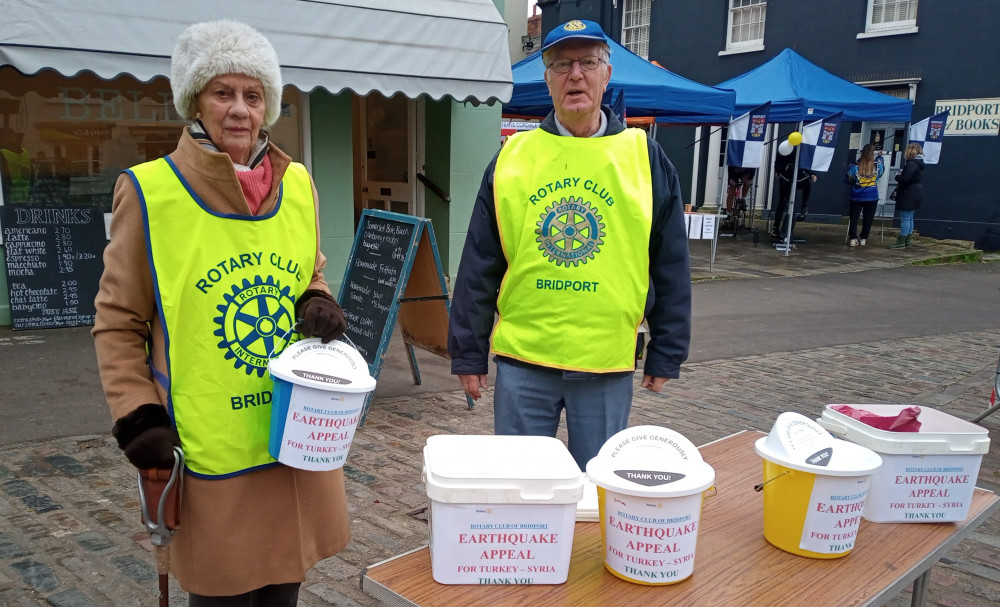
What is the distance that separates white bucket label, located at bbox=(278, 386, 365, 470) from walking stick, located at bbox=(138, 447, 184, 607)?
0.25 metres

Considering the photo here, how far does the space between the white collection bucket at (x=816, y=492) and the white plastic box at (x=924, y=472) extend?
0.64 feet

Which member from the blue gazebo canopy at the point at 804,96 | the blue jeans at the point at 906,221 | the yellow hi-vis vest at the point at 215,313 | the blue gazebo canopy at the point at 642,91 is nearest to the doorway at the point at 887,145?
the blue jeans at the point at 906,221

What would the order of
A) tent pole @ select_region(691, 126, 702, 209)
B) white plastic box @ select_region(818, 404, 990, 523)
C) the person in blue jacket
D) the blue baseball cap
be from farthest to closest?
tent pole @ select_region(691, 126, 702, 209)
the person in blue jacket
the blue baseball cap
white plastic box @ select_region(818, 404, 990, 523)

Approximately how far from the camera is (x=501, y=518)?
5.96 ft

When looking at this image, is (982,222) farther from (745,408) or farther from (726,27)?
(745,408)

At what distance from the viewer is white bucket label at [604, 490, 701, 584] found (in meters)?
1.81

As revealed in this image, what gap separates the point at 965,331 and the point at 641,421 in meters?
5.28

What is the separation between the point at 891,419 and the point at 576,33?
60.8 inches

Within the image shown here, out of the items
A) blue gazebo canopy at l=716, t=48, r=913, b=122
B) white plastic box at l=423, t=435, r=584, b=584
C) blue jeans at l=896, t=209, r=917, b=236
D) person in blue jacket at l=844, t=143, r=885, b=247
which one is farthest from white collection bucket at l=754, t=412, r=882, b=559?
blue jeans at l=896, t=209, r=917, b=236

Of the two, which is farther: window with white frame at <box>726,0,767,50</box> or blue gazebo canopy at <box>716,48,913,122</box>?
window with white frame at <box>726,0,767,50</box>

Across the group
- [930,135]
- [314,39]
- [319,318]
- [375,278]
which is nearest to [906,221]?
[930,135]

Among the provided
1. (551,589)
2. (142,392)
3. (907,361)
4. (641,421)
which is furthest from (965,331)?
(142,392)

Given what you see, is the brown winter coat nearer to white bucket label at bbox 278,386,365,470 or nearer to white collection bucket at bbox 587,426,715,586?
white bucket label at bbox 278,386,365,470

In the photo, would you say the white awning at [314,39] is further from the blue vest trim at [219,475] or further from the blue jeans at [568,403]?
the blue vest trim at [219,475]
